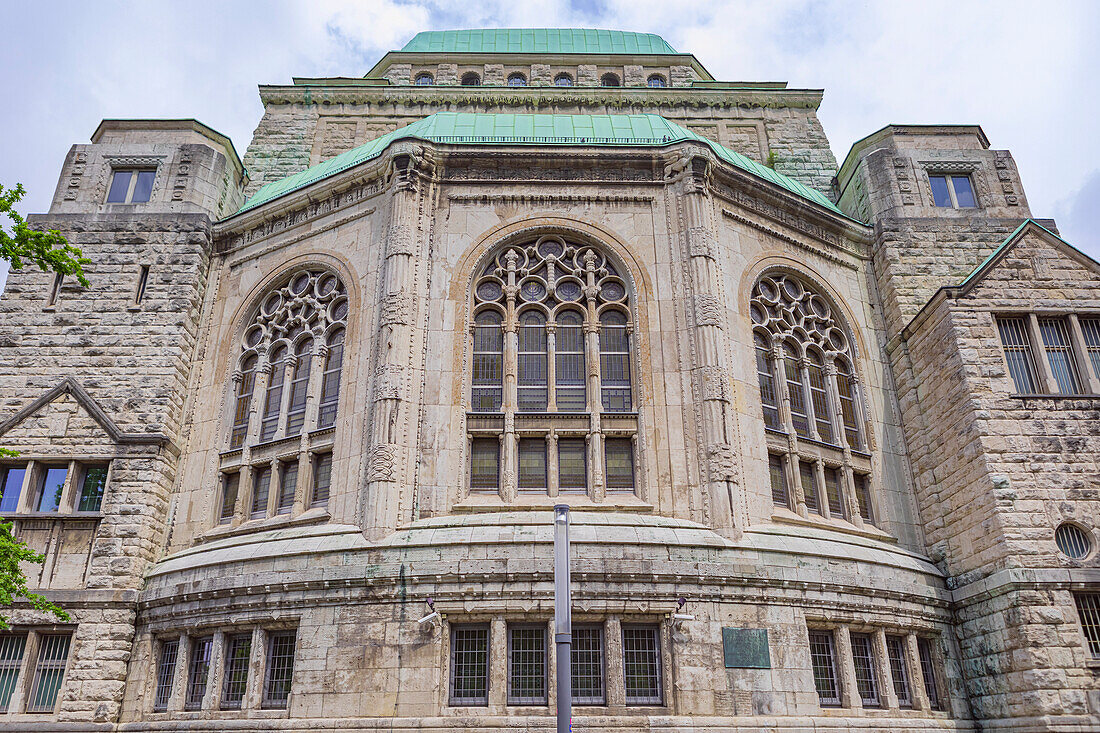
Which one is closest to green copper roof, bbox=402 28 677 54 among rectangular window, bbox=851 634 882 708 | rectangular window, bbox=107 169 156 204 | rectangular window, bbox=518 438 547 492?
rectangular window, bbox=107 169 156 204

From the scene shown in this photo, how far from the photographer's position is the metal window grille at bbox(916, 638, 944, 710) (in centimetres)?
1708

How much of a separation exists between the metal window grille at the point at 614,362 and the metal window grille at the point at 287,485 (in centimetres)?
734

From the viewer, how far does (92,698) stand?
16.5 metres

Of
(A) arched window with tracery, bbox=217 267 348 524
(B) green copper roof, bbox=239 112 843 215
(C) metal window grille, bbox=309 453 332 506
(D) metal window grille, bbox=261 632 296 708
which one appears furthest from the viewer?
(B) green copper roof, bbox=239 112 843 215

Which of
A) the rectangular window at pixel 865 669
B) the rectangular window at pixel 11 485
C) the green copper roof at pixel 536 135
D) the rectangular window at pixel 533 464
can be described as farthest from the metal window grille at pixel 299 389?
the rectangular window at pixel 865 669

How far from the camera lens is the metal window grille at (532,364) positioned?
1817 centimetres

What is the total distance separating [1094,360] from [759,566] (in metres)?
10.4

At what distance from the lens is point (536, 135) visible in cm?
2167

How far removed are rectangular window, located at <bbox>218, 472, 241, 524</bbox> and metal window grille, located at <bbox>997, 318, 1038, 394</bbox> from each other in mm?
18620

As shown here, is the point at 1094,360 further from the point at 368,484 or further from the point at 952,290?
the point at 368,484

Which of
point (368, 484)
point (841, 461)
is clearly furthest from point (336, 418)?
point (841, 461)

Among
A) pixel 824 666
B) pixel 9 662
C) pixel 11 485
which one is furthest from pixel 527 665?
pixel 11 485

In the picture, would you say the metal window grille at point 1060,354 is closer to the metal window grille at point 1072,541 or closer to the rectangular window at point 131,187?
the metal window grille at point 1072,541

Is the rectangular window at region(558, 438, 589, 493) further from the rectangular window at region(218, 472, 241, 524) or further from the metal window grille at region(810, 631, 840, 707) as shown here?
the rectangular window at region(218, 472, 241, 524)
